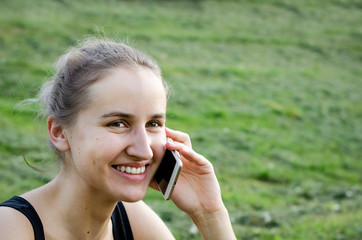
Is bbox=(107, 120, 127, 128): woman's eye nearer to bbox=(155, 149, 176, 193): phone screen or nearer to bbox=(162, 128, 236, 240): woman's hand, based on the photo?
bbox=(155, 149, 176, 193): phone screen

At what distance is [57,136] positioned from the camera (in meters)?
2.37

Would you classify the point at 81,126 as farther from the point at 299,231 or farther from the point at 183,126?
the point at 183,126

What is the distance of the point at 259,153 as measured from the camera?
8344mm

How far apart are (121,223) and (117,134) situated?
750 millimetres

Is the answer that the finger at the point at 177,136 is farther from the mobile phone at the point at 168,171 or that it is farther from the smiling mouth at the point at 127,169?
the smiling mouth at the point at 127,169

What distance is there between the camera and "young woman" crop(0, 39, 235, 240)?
214cm

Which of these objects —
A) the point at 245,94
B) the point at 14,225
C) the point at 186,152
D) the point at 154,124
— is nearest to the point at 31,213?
the point at 14,225

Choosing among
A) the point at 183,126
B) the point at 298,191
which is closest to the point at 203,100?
the point at 183,126

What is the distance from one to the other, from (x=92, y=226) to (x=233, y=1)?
1783cm

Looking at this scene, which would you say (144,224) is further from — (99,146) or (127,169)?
(99,146)

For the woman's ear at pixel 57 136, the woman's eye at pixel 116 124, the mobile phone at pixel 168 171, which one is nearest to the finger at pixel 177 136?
the mobile phone at pixel 168 171

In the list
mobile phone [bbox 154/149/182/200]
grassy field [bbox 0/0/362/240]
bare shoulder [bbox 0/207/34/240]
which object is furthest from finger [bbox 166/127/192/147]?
bare shoulder [bbox 0/207/34/240]

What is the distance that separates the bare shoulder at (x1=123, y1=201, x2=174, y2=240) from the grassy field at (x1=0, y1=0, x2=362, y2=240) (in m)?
0.57

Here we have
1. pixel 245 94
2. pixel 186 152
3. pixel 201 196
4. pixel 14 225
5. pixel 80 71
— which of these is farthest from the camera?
pixel 245 94
